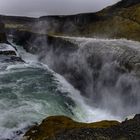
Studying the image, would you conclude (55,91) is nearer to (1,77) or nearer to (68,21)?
(1,77)

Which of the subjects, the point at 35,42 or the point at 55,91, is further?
the point at 35,42

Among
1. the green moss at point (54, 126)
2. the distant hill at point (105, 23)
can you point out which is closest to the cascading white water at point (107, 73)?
the distant hill at point (105, 23)

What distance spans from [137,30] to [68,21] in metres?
15.4

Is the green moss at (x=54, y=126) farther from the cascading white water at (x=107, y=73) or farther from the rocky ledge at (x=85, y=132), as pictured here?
the cascading white water at (x=107, y=73)

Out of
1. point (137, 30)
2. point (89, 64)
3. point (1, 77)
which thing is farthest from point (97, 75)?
point (137, 30)

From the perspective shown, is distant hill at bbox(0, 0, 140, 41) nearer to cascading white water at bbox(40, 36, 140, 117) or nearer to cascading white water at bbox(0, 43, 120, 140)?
cascading white water at bbox(40, 36, 140, 117)

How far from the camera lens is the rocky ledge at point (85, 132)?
802 centimetres

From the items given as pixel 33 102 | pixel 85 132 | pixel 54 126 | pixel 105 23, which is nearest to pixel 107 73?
pixel 33 102

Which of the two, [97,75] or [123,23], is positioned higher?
[123,23]

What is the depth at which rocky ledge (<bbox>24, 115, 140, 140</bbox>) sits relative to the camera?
26.3ft

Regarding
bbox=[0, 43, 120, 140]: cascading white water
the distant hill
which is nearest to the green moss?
bbox=[0, 43, 120, 140]: cascading white water

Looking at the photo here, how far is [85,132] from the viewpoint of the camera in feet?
27.0

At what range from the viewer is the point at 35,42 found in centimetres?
3212

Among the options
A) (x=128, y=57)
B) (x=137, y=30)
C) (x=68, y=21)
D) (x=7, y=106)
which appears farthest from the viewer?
(x=68, y=21)
